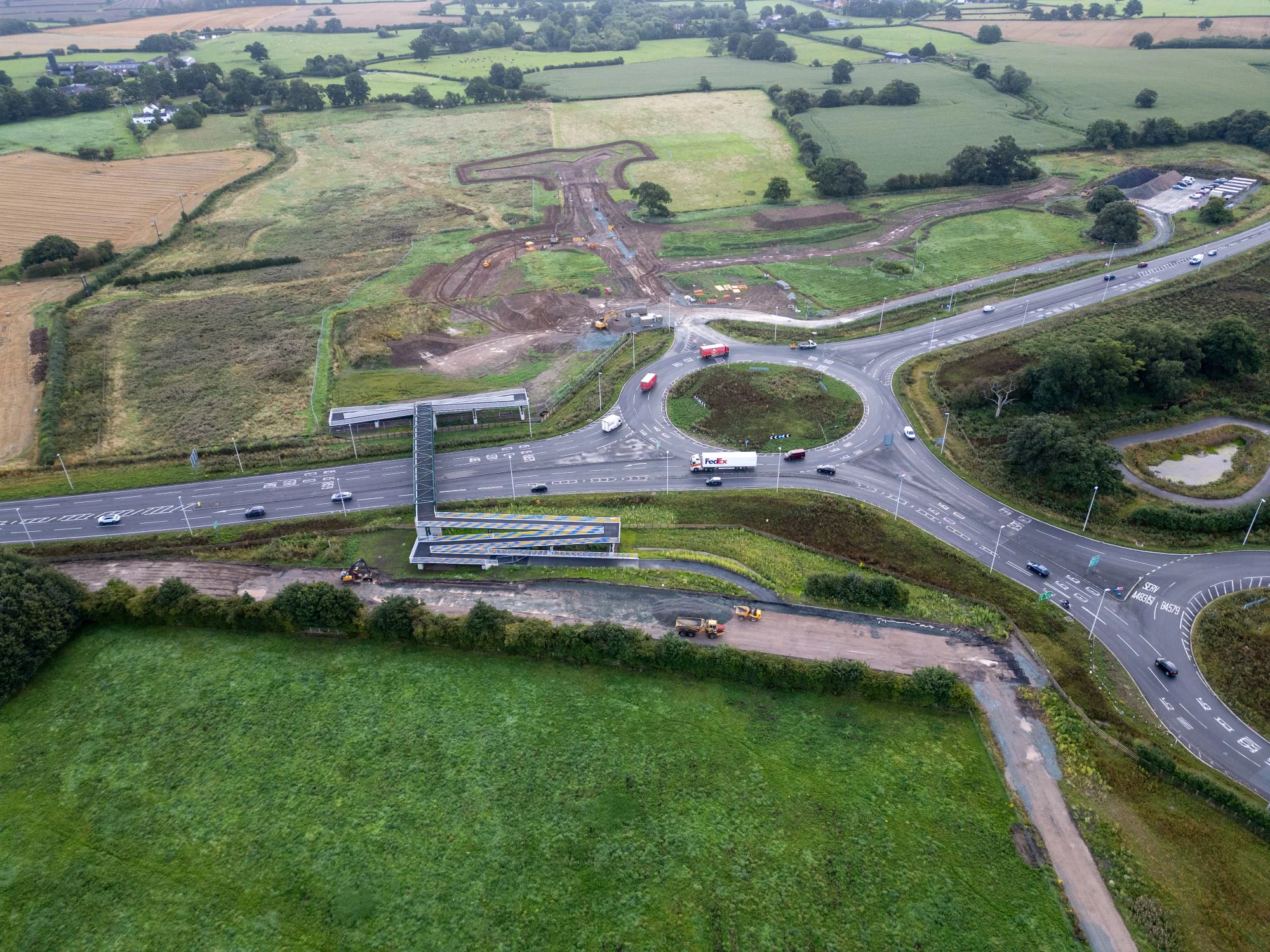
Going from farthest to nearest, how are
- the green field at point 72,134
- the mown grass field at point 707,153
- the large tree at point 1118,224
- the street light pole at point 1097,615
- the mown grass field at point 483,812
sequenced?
the green field at point 72,134 < the mown grass field at point 707,153 < the large tree at point 1118,224 < the street light pole at point 1097,615 < the mown grass field at point 483,812

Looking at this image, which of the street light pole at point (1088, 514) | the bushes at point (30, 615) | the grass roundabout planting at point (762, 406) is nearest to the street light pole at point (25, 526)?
the bushes at point (30, 615)

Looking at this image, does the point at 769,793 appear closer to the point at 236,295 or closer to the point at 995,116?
the point at 236,295

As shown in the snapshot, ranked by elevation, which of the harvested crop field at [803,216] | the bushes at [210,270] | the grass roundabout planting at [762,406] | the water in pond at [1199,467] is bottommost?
the water in pond at [1199,467]

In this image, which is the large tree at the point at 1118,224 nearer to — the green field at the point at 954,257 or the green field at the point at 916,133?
the green field at the point at 954,257

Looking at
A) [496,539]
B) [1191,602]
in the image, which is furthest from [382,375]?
[1191,602]

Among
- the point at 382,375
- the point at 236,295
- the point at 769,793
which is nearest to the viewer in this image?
the point at 769,793

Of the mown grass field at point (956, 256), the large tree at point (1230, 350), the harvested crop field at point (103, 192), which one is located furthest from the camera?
the harvested crop field at point (103, 192)

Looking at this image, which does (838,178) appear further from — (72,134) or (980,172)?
(72,134)
